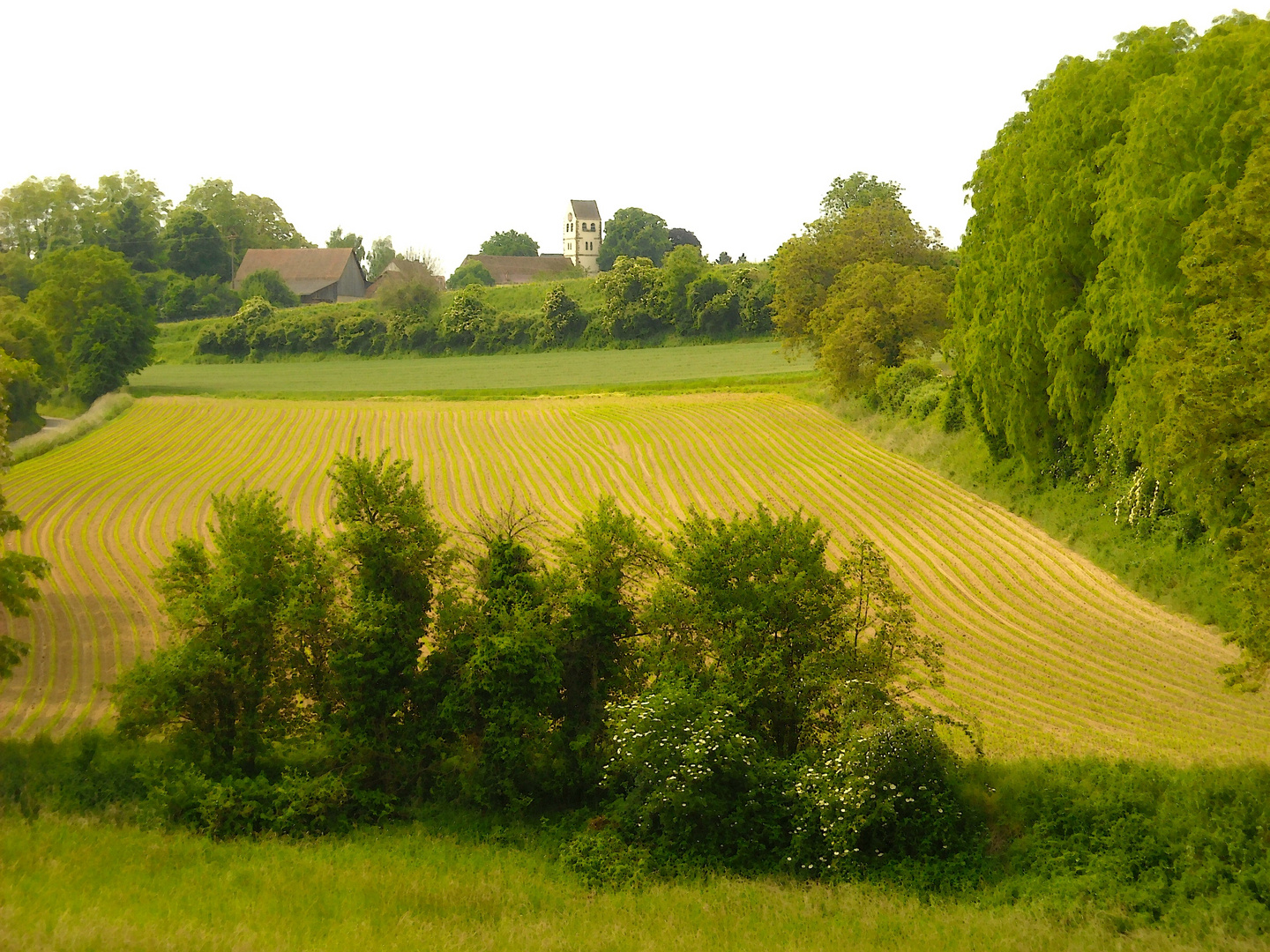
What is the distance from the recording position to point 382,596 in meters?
15.7

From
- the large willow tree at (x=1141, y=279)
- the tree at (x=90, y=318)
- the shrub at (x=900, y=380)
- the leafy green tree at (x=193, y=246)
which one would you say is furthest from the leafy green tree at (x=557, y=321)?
the large willow tree at (x=1141, y=279)

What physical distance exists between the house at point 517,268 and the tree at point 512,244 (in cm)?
3434

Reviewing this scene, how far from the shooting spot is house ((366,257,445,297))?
9300cm

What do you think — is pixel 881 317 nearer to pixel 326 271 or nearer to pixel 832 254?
pixel 832 254

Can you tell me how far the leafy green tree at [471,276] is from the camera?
126m

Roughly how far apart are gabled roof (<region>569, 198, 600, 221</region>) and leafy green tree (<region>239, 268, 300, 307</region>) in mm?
54349

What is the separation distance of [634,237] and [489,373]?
7642cm

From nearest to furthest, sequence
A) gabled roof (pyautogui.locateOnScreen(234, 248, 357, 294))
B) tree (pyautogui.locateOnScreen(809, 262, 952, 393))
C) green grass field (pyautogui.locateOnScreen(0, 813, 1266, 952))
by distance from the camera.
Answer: green grass field (pyautogui.locateOnScreen(0, 813, 1266, 952)) < tree (pyautogui.locateOnScreen(809, 262, 952, 393)) < gabled roof (pyautogui.locateOnScreen(234, 248, 357, 294))

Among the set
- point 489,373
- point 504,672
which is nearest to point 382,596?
point 504,672

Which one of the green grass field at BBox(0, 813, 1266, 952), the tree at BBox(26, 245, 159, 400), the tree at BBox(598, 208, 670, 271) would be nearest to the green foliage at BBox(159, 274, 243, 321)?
the tree at BBox(26, 245, 159, 400)

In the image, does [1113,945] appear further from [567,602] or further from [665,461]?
[665,461]

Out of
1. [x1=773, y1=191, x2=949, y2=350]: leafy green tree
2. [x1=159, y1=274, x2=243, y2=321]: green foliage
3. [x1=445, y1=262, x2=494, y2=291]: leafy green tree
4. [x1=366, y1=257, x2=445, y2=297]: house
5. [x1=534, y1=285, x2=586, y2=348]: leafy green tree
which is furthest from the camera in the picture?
[x1=445, y1=262, x2=494, y2=291]: leafy green tree

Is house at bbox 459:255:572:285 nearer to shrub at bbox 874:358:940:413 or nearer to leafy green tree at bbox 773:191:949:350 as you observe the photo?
leafy green tree at bbox 773:191:949:350

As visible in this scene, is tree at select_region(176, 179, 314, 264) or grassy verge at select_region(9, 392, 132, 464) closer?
grassy verge at select_region(9, 392, 132, 464)
